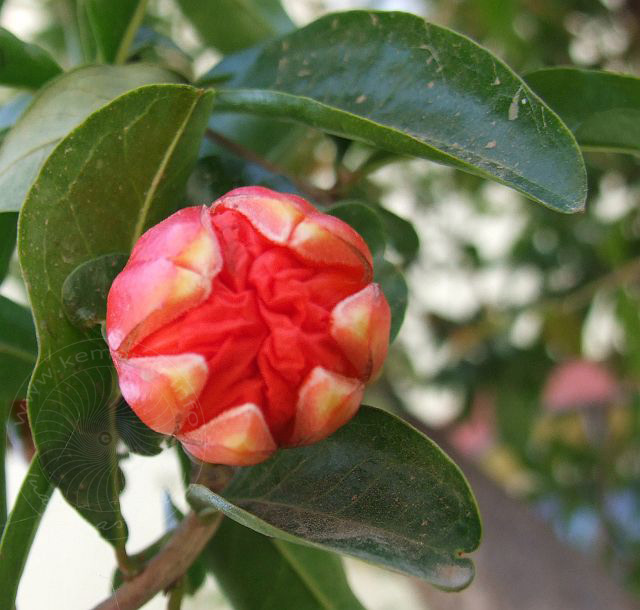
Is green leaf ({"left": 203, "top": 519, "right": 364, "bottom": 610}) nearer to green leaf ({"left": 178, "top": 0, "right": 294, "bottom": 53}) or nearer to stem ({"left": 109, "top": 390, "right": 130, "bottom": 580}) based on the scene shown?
stem ({"left": 109, "top": 390, "right": 130, "bottom": 580})

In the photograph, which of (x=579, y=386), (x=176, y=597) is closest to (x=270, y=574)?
(x=176, y=597)

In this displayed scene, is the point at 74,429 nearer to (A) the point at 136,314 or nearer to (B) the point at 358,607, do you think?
(A) the point at 136,314

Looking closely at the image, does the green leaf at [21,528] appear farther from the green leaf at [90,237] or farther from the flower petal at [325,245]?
the flower petal at [325,245]

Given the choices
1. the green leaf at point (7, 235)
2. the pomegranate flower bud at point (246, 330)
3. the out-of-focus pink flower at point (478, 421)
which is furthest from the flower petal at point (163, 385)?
the out-of-focus pink flower at point (478, 421)

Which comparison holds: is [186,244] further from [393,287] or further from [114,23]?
[114,23]

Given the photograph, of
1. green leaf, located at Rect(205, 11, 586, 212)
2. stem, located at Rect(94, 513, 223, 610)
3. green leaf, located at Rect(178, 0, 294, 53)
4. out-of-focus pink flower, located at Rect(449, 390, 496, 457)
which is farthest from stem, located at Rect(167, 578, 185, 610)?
out-of-focus pink flower, located at Rect(449, 390, 496, 457)

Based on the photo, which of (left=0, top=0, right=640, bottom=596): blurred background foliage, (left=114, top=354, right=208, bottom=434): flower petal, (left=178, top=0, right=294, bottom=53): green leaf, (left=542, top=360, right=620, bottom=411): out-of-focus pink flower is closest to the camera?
(left=114, top=354, right=208, bottom=434): flower petal
